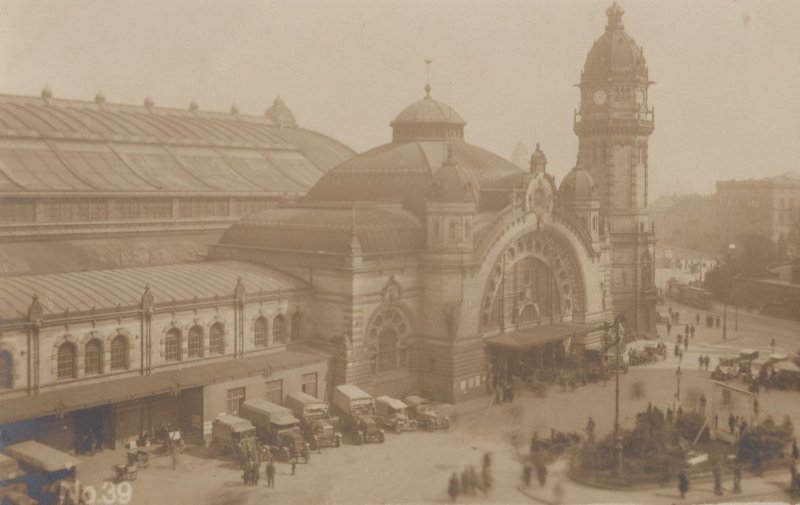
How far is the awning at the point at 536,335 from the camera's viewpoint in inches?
2331

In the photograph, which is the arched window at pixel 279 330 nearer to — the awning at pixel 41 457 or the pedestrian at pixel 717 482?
the awning at pixel 41 457

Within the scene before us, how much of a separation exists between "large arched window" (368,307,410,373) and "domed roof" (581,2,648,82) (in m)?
41.6

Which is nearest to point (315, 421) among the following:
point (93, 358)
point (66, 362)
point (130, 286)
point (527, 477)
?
point (93, 358)

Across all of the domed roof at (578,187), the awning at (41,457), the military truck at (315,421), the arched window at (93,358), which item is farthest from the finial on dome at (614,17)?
the awning at (41,457)

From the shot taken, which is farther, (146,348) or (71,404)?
(146,348)

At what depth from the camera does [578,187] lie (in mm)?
70562

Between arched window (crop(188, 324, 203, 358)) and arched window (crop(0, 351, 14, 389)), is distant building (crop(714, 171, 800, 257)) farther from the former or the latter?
arched window (crop(0, 351, 14, 389))

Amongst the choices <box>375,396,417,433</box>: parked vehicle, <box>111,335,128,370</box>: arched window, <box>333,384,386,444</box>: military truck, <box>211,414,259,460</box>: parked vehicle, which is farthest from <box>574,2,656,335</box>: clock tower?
<box>111,335,128,370</box>: arched window

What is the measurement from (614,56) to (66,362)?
6268 centimetres

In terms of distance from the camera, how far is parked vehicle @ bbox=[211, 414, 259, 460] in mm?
42406

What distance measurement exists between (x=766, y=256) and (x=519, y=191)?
8139 cm

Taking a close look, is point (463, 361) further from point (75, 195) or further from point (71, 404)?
point (75, 195)

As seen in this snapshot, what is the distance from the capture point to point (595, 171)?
3413 inches

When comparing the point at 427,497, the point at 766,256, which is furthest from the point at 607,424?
the point at 766,256
